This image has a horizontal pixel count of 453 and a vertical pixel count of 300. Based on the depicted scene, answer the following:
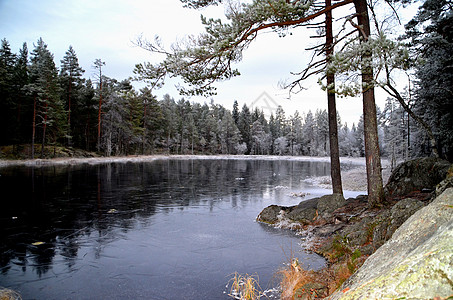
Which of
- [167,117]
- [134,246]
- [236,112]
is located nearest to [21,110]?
[167,117]

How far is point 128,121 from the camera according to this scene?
53625mm

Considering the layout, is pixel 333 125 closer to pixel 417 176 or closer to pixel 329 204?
pixel 329 204

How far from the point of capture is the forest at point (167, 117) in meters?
15.8

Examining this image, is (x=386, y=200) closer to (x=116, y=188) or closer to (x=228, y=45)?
(x=228, y=45)

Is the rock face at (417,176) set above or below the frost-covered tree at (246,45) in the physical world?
below

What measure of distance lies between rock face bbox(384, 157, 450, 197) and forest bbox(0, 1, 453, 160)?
2.80m

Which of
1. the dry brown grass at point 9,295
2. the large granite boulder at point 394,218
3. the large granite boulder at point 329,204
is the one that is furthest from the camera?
the large granite boulder at point 329,204

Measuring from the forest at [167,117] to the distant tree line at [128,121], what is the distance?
12cm

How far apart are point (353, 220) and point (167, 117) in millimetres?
68335

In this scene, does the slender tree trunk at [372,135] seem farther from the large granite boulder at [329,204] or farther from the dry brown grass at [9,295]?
the dry brown grass at [9,295]

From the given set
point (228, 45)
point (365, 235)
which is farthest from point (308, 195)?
point (228, 45)

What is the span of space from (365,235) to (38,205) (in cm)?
1387

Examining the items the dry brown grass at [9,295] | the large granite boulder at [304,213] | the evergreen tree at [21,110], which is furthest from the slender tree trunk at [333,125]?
the evergreen tree at [21,110]

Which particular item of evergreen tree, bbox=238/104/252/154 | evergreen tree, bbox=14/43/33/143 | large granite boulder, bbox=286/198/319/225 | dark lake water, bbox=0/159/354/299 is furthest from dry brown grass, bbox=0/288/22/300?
evergreen tree, bbox=238/104/252/154
